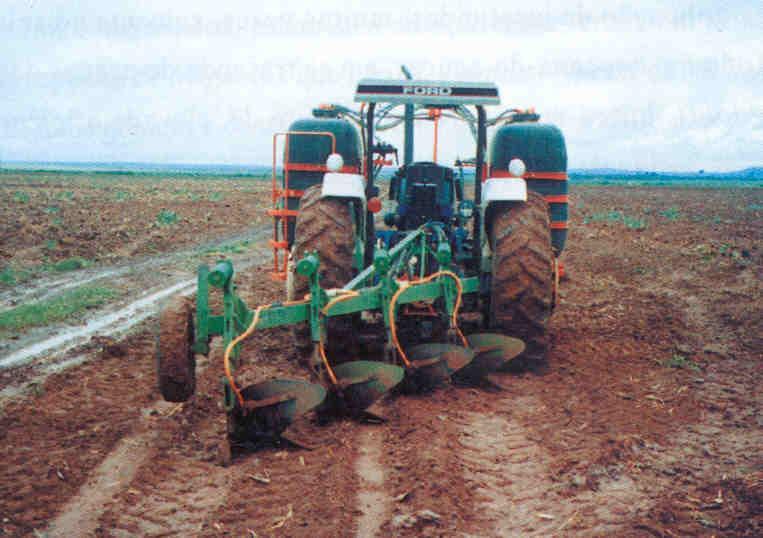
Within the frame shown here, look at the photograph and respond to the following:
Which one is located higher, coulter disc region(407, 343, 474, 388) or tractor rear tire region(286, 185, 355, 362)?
tractor rear tire region(286, 185, 355, 362)

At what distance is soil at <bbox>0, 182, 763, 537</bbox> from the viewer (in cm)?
374

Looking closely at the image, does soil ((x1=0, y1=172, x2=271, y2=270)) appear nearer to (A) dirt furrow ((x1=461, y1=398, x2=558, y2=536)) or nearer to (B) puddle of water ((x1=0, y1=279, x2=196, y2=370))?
(B) puddle of water ((x1=0, y1=279, x2=196, y2=370))

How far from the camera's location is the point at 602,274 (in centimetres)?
1330

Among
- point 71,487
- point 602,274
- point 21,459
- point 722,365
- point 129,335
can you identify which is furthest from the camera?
point 602,274

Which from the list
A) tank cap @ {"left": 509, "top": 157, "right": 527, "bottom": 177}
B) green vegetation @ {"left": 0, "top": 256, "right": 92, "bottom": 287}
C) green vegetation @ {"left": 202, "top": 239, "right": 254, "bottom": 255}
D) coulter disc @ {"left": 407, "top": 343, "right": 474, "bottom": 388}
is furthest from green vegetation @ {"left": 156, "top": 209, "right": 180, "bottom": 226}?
coulter disc @ {"left": 407, "top": 343, "right": 474, "bottom": 388}

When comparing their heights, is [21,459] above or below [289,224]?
below

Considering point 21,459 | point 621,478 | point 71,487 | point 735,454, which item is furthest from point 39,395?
point 735,454

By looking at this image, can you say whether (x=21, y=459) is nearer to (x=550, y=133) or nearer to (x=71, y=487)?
(x=71, y=487)

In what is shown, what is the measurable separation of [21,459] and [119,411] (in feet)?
3.38

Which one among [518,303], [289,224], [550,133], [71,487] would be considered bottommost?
[71,487]

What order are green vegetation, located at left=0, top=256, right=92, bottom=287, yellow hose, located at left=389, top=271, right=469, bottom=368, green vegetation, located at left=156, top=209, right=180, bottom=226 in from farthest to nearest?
1. green vegetation, located at left=156, top=209, right=180, bottom=226
2. green vegetation, located at left=0, top=256, right=92, bottom=287
3. yellow hose, located at left=389, top=271, right=469, bottom=368

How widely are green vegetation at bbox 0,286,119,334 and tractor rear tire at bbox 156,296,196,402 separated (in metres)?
4.96

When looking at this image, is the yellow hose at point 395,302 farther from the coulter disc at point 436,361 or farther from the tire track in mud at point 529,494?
the tire track in mud at point 529,494

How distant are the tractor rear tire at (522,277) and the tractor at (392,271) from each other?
1 cm
